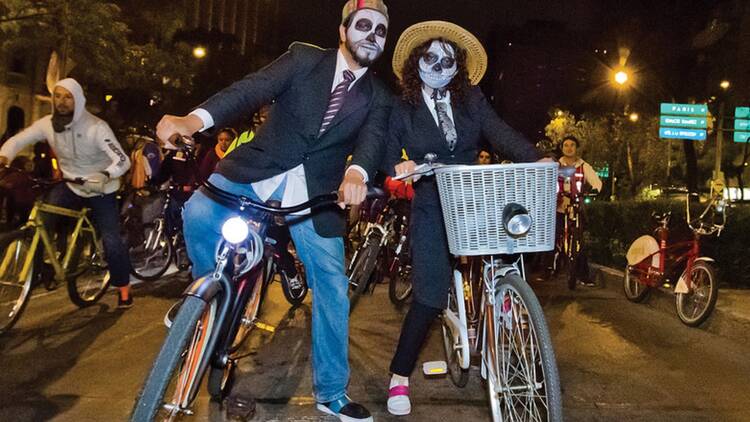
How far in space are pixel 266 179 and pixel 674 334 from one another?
14.8 feet

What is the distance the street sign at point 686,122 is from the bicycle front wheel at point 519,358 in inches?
656

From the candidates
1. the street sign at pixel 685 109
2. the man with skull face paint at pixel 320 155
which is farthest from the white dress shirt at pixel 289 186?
the street sign at pixel 685 109

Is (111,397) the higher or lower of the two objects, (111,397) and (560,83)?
the lower

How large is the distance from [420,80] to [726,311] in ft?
13.9

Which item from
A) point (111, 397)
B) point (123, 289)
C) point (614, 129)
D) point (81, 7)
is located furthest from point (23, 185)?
point (614, 129)

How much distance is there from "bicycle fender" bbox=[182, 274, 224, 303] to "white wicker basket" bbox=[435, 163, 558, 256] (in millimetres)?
1027

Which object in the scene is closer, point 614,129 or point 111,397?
point 111,397

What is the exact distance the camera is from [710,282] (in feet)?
19.9

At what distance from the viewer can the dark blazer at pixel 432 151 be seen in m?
3.53

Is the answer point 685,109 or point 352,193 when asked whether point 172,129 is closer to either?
point 352,193

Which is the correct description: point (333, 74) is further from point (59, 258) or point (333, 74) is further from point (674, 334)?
point (674, 334)

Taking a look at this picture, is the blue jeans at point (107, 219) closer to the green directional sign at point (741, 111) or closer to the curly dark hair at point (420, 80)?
the curly dark hair at point (420, 80)

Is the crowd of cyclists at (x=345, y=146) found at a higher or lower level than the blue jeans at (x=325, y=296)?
higher

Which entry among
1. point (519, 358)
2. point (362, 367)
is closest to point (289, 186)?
point (519, 358)
